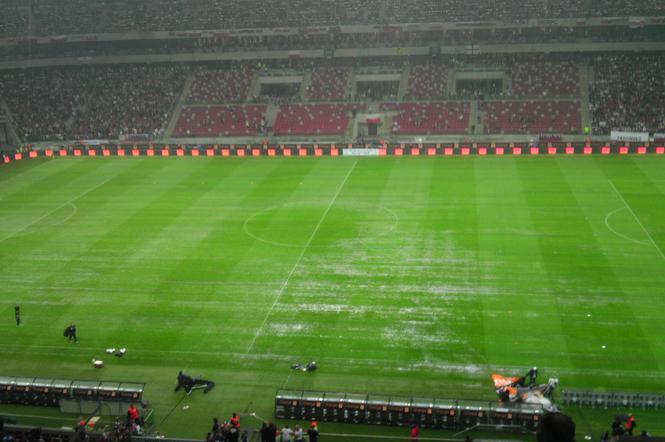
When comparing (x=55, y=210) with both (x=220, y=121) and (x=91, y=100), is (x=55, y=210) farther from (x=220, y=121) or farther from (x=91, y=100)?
(x=91, y=100)

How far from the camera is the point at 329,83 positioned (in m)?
86.4

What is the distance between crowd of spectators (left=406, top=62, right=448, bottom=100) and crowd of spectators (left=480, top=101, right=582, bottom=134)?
638cm

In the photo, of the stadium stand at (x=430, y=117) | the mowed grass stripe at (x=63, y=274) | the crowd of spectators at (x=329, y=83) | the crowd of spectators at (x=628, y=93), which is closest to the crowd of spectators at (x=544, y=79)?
the crowd of spectators at (x=628, y=93)

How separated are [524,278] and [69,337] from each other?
21.2 m

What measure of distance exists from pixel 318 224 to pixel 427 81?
44175mm

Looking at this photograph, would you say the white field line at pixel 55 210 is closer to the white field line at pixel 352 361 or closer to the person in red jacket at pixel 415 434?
the white field line at pixel 352 361

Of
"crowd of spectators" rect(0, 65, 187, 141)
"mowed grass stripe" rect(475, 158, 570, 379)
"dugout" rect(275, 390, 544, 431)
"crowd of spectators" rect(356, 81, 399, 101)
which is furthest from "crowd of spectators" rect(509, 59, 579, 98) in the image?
"dugout" rect(275, 390, 544, 431)

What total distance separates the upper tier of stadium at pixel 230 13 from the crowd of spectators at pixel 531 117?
12.3m

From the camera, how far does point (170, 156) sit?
69.2 meters

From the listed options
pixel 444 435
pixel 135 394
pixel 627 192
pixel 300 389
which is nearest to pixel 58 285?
pixel 135 394

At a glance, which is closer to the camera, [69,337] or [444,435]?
[444,435]

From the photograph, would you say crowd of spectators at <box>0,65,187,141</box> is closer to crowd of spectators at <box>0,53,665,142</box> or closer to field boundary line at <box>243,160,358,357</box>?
crowd of spectators at <box>0,53,665,142</box>

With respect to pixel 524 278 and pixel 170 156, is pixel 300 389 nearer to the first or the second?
pixel 524 278

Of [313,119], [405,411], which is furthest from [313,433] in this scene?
[313,119]
